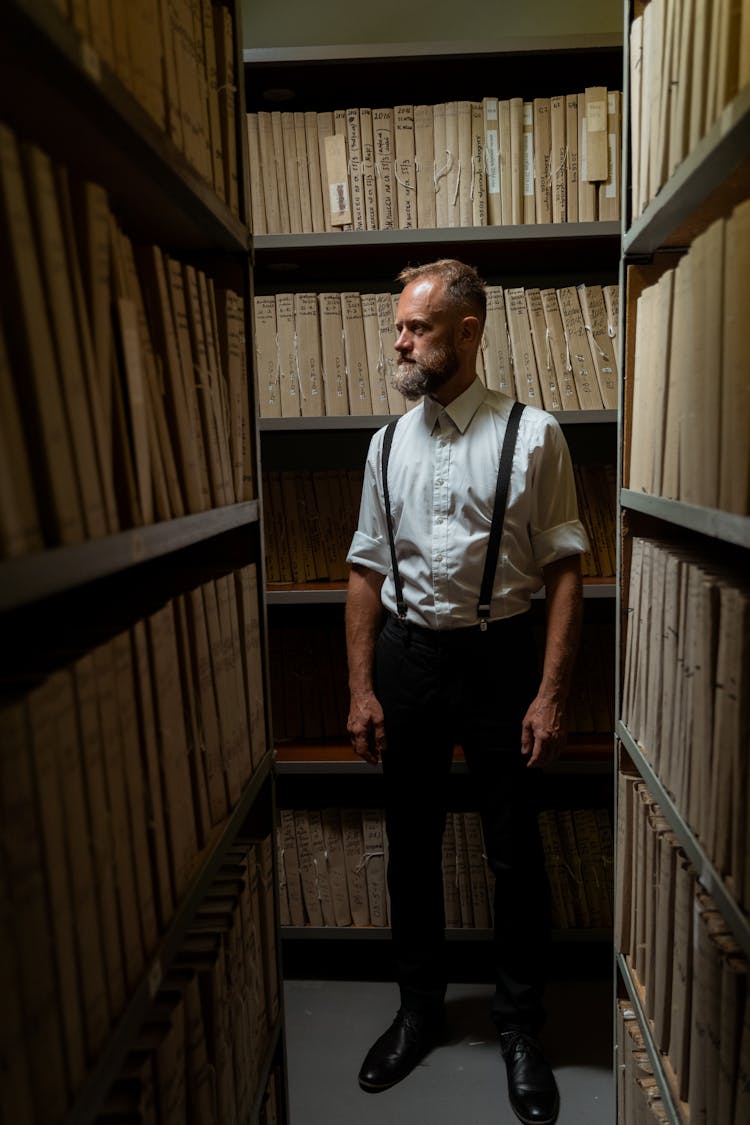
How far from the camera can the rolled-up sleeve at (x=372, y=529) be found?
77.1 inches

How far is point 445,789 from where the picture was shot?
194 cm

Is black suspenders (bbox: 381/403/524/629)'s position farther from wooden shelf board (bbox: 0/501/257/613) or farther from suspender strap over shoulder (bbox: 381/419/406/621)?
wooden shelf board (bbox: 0/501/257/613)

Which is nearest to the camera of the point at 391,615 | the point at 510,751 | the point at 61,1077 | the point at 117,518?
the point at 61,1077

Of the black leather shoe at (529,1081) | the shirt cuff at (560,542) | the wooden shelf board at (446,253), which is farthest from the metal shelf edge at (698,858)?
the wooden shelf board at (446,253)

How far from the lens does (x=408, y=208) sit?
6.67 feet

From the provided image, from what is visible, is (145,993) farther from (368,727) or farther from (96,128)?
(368,727)

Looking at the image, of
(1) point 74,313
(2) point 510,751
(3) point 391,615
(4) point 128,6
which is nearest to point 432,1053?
(2) point 510,751

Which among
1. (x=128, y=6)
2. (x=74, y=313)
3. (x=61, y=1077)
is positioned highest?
(x=128, y=6)

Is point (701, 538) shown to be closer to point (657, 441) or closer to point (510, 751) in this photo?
point (657, 441)

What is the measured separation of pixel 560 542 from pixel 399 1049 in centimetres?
112

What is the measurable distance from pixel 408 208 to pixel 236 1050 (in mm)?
1710

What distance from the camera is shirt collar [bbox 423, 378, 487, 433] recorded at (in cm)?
188

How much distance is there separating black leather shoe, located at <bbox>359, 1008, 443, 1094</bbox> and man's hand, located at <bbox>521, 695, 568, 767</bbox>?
64 cm

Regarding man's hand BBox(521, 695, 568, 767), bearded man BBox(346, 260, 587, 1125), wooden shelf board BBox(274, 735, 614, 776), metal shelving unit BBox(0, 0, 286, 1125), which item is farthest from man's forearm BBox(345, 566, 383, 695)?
metal shelving unit BBox(0, 0, 286, 1125)
